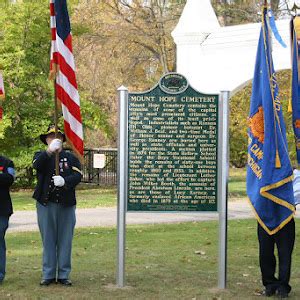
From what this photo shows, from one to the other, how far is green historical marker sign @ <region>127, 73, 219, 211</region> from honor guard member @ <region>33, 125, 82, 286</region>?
0.74 metres

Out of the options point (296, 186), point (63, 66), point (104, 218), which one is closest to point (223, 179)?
point (296, 186)

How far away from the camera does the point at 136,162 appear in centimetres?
961

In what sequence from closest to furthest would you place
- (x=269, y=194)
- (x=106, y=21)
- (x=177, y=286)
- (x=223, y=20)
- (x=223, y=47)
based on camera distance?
(x=269, y=194) → (x=177, y=286) → (x=223, y=47) → (x=106, y=21) → (x=223, y=20)

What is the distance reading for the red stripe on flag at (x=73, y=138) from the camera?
920 cm

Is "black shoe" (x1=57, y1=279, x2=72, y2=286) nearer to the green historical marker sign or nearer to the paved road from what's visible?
the green historical marker sign

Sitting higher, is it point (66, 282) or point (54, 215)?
point (54, 215)

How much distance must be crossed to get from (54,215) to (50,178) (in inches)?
16.9

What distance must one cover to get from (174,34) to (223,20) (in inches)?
607

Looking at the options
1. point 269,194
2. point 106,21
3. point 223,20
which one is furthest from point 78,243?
point 223,20

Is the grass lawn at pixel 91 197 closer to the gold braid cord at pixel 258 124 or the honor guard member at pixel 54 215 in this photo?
the honor guard member at pixel 54 215

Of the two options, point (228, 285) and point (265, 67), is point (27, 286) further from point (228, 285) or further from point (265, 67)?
point (265, 67)

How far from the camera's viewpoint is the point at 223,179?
9.52 meters

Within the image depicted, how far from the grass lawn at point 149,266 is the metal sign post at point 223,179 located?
31 cm

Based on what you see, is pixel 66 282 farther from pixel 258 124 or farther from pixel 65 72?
pixel 258 124
